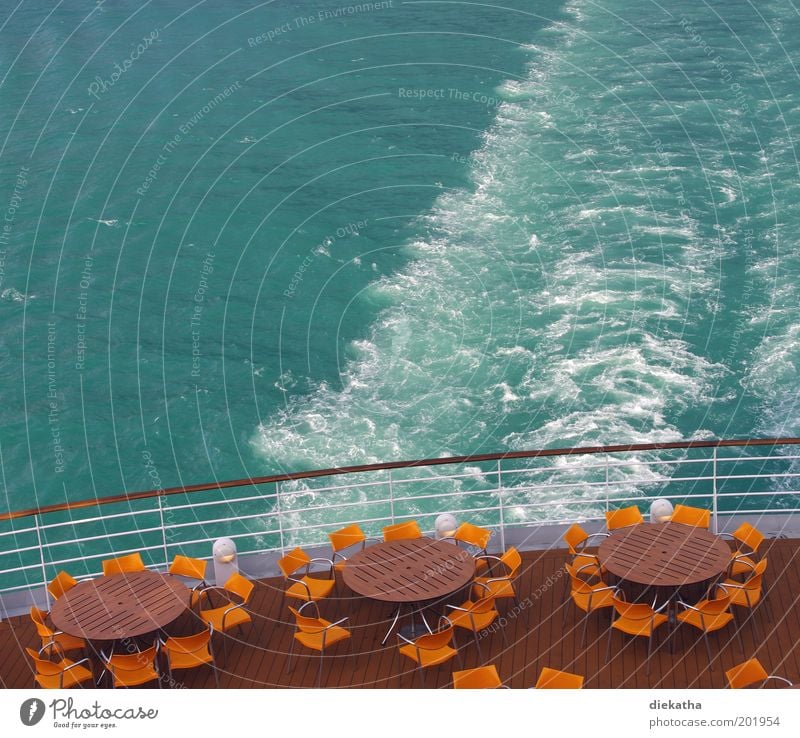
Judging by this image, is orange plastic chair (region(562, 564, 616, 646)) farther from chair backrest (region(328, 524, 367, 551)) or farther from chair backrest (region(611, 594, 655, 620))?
chair backrest (region(328, 524, 367, 551))

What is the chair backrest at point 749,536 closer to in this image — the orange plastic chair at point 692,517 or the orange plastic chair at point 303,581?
the orange plastic chair at point 692,517

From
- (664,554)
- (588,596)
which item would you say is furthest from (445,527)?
(664,554)

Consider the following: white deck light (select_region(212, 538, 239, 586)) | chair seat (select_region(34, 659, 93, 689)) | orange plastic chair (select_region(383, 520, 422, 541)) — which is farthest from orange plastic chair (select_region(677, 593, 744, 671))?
chair seat (select_region(34, 659, 93, 689))

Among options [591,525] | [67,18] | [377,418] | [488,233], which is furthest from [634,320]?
[67,18]

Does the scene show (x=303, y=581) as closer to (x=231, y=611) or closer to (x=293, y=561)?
(x=293, y=561)

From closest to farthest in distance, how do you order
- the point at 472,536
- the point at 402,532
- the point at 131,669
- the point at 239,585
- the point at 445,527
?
the point at 131,669, the point at 239,585, the point at 472,536, the point at 402,532, the point at 445,527

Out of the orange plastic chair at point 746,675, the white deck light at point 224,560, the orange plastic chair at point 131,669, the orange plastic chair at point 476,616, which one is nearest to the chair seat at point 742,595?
the orange plastic chair at point 746,675
